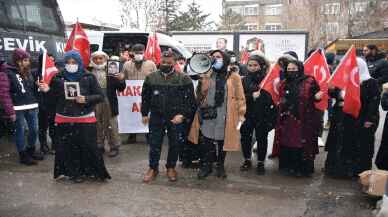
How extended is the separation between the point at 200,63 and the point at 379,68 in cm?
526

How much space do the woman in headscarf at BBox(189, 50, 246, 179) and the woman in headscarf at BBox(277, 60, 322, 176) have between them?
26.8 inches

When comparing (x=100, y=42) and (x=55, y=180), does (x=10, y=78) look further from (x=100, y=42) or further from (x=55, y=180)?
(x=100, y=42)

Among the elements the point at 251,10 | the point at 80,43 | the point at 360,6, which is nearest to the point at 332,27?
the point at 360,6

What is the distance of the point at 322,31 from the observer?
1474 inches

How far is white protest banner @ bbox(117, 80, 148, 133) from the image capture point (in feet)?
27.0

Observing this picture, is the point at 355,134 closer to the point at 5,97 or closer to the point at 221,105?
the point at 221,105

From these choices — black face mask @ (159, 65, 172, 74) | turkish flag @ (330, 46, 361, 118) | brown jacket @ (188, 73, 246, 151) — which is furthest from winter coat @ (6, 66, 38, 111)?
turkish flag @ (330, 46, 361, 118)

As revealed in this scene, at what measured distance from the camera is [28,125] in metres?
6.60

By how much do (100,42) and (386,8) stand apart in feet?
100

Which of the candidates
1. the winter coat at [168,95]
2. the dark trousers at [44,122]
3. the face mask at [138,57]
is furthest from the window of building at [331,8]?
the winter coat at [168,95]

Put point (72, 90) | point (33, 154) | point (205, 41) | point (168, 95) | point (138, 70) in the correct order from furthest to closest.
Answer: point (205, 41), point (138, 70), point (33, 154), point (168, 95), point (72, 90)

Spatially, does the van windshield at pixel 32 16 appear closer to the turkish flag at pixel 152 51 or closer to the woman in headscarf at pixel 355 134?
the turkish flag at pixel 152 51

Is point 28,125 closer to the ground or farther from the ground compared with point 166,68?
closer to the ground

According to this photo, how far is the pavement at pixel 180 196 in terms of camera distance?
15.5 ft
